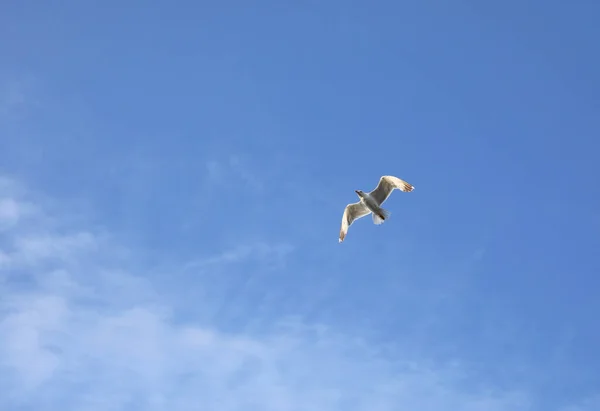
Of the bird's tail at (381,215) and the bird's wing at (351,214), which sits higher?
the bird's wing at (351,214)

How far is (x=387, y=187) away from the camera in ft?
126

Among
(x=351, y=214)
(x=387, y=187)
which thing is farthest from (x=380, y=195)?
(x=351, y=214)

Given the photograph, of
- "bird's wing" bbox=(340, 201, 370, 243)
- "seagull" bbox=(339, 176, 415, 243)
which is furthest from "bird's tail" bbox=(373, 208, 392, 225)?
"bird's wing" bbox=(340, 201, 370, 243)

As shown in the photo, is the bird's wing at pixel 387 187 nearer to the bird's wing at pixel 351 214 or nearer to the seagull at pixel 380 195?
the seagull at pixel 380 195

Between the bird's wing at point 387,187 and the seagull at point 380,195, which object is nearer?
the bird's wing at point 387,187

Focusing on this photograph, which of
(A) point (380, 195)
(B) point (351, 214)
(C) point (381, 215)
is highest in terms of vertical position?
(B) point (351, 214)

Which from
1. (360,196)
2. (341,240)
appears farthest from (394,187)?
(341,240)

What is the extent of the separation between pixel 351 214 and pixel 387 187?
373 cm

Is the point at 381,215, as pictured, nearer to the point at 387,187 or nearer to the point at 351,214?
the point at 387,187

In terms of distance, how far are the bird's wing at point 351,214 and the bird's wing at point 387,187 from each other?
1404mm

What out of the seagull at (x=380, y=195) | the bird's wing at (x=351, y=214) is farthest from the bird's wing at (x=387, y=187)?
the bird's wing at (x=351, y=214)

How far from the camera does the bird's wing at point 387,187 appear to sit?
37094 millimetres

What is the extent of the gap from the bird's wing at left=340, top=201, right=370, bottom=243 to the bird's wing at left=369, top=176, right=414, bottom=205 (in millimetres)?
1404

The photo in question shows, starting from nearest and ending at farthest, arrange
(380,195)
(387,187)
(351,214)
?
(387,187)
(380,195)
(351,214)
